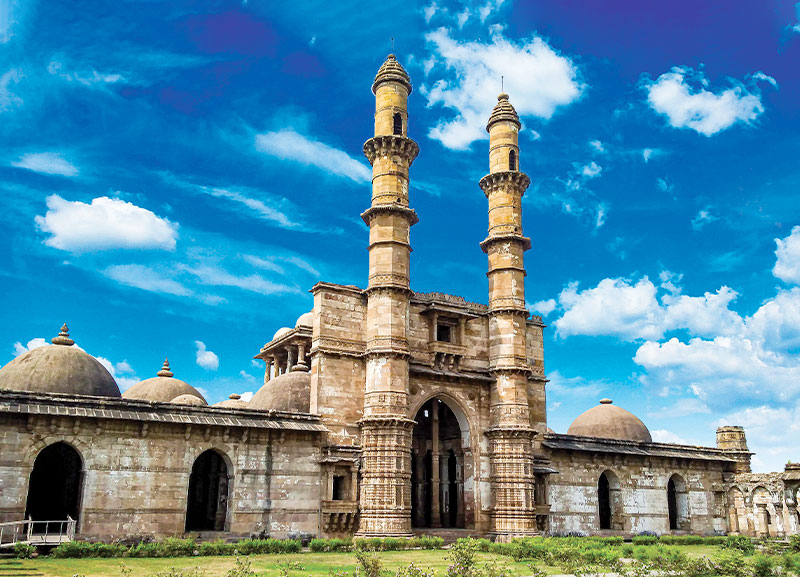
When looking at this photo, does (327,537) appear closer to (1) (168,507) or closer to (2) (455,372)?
(1) (168,507)

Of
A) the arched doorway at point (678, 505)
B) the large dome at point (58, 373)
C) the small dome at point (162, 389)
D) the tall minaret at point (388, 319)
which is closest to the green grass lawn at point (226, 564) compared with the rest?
the tall minaret at point (388, 319)

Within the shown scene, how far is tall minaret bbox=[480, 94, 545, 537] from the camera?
3073 cm

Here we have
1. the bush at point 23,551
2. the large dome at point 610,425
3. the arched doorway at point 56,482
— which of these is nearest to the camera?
the bush at point 23,551

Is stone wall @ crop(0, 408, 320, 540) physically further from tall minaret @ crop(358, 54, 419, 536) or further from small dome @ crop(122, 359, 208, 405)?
small dome @ crop(122, 359, 208, 405)

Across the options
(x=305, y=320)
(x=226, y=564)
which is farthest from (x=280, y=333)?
(x=226, y=564)

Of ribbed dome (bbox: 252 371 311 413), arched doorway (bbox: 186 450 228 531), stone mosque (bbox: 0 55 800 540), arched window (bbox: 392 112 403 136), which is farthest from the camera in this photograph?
arched window (bbox: 392 112 403 136)

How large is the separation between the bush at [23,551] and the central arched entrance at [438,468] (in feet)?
55.1

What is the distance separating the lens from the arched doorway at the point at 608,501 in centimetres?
3553

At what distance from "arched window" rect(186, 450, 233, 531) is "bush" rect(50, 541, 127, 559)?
30.1 ft

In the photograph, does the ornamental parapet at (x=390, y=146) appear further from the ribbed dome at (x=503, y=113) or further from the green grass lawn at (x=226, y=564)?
the green grass lawn at (x=226, y=564)

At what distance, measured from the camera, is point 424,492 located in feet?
109

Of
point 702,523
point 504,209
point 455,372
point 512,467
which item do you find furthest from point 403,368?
point 702,523

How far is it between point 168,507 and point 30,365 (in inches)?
290

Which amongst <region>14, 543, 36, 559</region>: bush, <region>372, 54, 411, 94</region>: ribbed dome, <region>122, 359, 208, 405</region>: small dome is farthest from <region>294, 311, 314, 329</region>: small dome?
<region>14, 543, 36, 559</region>: bush
